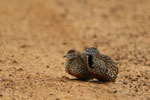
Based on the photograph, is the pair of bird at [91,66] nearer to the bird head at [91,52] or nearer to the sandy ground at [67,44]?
the bird head at [91,52]

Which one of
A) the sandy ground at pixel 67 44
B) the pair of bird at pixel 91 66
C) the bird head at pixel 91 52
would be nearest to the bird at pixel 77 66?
the pair of bird at pixel 91 66

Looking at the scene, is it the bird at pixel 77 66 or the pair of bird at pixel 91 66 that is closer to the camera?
the pair of bird at pixel 91 66

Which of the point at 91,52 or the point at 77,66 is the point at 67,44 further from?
the point at 91,52

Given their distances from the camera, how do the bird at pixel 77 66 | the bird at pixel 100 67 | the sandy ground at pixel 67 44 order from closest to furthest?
the sandy ground at pixel 67 44
the bird at pixel 100 67
the bird at pixel 77 66

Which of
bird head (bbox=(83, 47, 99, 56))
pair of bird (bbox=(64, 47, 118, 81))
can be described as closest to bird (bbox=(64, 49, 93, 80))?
pair of bird (bbox=(64, 47, 118, 81))

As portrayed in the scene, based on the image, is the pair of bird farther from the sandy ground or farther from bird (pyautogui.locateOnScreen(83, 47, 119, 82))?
the sandy ground
